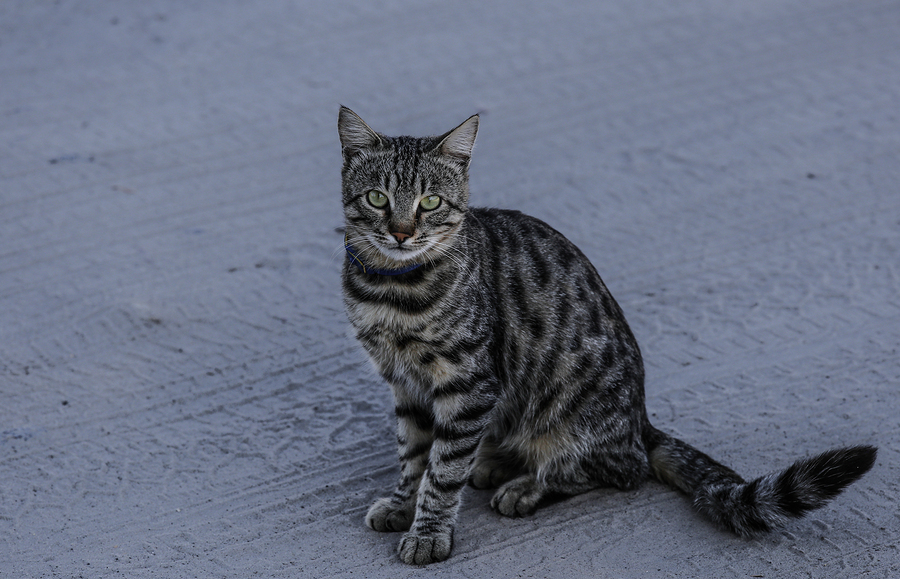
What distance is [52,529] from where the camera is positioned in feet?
11.6

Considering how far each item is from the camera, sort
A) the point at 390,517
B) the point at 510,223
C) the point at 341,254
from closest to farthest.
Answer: the point at 390,517 < the point at 510,223 < the point at 341,254


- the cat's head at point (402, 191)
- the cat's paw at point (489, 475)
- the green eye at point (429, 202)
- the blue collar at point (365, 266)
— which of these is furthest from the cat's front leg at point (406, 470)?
the green eye at point (429, 202)

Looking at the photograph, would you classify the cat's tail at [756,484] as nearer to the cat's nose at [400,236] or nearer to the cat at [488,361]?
the cat at [488,361]

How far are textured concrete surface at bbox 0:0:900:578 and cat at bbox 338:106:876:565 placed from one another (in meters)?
0.16

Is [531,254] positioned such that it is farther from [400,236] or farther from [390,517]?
[390,517]

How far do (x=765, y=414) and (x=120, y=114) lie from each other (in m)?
Answer: 4.85

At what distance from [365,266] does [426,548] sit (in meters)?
1.09

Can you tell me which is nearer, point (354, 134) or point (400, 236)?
point (400, 236)

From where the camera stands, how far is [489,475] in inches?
149

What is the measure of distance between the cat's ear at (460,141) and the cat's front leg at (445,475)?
915 millimetres

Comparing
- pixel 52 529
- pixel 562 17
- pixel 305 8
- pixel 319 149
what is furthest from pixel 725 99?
pixel 52 529

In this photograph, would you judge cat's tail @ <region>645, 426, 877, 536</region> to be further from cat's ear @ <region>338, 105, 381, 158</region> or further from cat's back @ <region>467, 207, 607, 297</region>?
cat's ear @ <region>338, 105, 381, 158</region>

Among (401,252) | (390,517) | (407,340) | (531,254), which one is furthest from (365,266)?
(390,517)

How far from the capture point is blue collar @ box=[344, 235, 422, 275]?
3.32 metres
